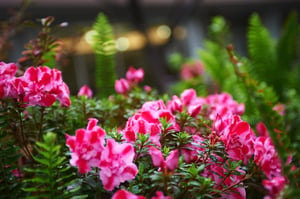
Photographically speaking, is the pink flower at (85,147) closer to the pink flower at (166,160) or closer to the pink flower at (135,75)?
the pink flower at (166,160)

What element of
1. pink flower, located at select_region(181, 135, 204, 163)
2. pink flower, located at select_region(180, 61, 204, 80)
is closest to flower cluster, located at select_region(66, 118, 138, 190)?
pink flower, located at select_region(181, 135, 204, 163)

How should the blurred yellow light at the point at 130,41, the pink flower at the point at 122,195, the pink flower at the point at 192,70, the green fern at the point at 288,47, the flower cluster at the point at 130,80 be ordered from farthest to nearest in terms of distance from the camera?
the blurred yellow light at the point at 130,41 < the pink flower at the point at 192,70 < the green fern at the point at 288,47 < the flower cluster at the point at 130,80 < the pink flower at the point at 122,195

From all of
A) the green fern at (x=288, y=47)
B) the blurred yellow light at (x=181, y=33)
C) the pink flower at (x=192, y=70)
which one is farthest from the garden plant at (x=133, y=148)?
the blurred yellow light at (x=181, y=33)

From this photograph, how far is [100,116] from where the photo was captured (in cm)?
75

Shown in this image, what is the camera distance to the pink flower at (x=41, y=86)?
0.59m

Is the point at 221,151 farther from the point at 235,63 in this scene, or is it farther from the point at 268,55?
the point at 268,55

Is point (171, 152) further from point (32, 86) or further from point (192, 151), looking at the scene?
point (32, 86)

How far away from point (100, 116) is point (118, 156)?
0.26m

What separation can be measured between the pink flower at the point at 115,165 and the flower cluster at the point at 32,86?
179 millimetres

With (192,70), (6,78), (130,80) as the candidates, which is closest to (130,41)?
(192,70)

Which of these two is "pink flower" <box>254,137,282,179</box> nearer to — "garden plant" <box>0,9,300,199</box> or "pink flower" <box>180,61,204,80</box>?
"garden plant" <box>0,9,300,199</box>

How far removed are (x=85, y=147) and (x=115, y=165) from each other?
0.18 feet

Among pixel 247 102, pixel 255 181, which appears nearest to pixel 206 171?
pixel 255 181

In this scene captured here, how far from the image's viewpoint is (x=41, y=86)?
601mm
